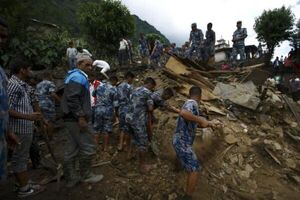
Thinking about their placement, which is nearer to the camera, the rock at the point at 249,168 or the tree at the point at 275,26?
the rock at the point at 249,168

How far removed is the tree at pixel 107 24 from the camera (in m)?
24.0

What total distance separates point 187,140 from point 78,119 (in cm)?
167

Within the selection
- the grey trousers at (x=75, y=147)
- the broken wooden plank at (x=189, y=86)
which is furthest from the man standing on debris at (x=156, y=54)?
the grey trousers at (x=75, y=147)

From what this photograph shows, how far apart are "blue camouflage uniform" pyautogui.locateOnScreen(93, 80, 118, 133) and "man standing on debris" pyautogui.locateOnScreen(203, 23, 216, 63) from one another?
644 centimetres

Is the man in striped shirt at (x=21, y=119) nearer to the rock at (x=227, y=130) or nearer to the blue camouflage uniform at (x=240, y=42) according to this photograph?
the rock at (x=227, y=130)

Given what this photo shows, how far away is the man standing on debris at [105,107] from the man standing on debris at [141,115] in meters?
0.96

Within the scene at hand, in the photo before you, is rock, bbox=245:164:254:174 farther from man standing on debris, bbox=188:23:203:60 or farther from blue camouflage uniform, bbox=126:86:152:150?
man standing on debris, bbox=188:23:203:60

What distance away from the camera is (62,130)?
28.9ft

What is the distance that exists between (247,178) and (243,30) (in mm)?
6981

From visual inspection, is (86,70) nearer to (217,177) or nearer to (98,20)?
(217,177)

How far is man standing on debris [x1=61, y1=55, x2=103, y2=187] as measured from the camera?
4.62 metres

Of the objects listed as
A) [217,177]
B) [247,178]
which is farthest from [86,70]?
[247,178]

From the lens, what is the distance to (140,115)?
19.3ft

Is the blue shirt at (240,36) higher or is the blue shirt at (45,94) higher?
the blue shirt at (240,36)
